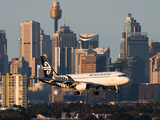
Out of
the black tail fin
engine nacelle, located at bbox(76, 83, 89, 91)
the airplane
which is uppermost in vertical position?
the black tail fin

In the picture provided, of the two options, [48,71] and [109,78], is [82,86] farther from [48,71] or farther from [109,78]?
[48,71]

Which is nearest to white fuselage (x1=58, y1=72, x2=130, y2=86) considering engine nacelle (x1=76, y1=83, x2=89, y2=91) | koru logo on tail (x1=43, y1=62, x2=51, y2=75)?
engine nacelle (x1=76, y1=83, x2=89, y2=91)

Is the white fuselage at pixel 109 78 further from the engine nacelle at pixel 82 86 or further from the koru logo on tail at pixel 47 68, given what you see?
the koru logo on tail at pixel 47 68

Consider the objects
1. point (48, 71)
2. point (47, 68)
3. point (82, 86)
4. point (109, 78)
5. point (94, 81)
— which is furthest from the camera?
point (47, 68)

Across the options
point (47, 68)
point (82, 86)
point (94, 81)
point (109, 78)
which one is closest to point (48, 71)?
point (47, 68)

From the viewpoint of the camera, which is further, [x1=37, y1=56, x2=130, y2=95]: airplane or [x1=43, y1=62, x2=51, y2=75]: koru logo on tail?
[x1=43, y1=62, x2=51, y2=75]: koru logo on tail

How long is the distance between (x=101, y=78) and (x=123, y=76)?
628cm

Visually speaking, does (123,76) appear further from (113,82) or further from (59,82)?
(59,82)

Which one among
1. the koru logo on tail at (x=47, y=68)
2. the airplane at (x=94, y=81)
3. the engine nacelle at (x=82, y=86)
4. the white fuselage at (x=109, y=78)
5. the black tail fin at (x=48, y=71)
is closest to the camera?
the white fuselage at (x=109, y=78)

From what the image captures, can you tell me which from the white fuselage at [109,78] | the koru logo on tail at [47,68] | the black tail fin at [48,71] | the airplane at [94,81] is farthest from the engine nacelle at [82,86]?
the koru logo on tail at [47,68]

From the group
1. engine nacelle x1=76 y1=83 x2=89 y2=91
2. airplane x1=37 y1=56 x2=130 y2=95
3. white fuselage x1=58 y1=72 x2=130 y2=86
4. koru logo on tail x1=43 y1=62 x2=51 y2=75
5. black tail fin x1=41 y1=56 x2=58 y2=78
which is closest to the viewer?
white fuselage x1=58 y1=72 x2=130 y2=86

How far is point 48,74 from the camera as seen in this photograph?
174m

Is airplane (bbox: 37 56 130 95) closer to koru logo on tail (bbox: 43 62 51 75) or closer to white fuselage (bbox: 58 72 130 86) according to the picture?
white fuselage (bbox: 58 72 130 86)

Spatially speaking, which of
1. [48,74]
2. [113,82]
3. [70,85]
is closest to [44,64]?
[48,74]
